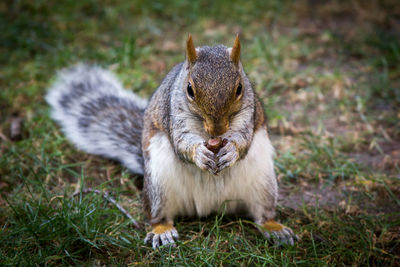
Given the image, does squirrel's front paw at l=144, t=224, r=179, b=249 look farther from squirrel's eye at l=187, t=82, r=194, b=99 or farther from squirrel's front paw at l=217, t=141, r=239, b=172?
squirrel's eye at l=187, t=82, r=194, b=99

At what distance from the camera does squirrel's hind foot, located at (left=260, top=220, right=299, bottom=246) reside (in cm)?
198

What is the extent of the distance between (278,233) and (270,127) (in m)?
1.10

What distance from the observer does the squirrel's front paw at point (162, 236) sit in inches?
75.9

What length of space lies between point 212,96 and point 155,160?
50 centimetres

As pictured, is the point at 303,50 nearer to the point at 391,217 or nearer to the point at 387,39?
the point at 387,39

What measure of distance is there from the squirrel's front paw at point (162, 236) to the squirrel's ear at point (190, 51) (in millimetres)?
794

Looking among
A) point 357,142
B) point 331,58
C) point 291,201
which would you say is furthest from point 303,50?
point 291,201

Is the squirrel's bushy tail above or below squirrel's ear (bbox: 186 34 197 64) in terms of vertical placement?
below

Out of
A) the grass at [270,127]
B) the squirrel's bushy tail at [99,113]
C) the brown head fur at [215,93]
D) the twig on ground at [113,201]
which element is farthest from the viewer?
the squirrel's bushy tail at [99,113]

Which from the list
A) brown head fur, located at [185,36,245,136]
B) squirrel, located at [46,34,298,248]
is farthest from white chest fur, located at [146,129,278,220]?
brown head fur, located at [185,36,245,136]

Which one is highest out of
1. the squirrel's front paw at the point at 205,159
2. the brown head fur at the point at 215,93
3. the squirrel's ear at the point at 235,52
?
the squirrel's ear at the point at 235,52

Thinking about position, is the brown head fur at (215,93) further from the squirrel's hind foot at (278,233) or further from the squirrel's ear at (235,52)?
the squirrel's hind foot at (278,233)

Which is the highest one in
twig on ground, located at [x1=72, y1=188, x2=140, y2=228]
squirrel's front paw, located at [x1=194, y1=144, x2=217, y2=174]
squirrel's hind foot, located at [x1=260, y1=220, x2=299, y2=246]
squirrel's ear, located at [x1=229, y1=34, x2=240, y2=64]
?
squirrel's ear, located at [x1=229, y1=34, x2=240, y2=64]

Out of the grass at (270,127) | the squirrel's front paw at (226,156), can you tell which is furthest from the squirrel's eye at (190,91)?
the grass at (270,127)
